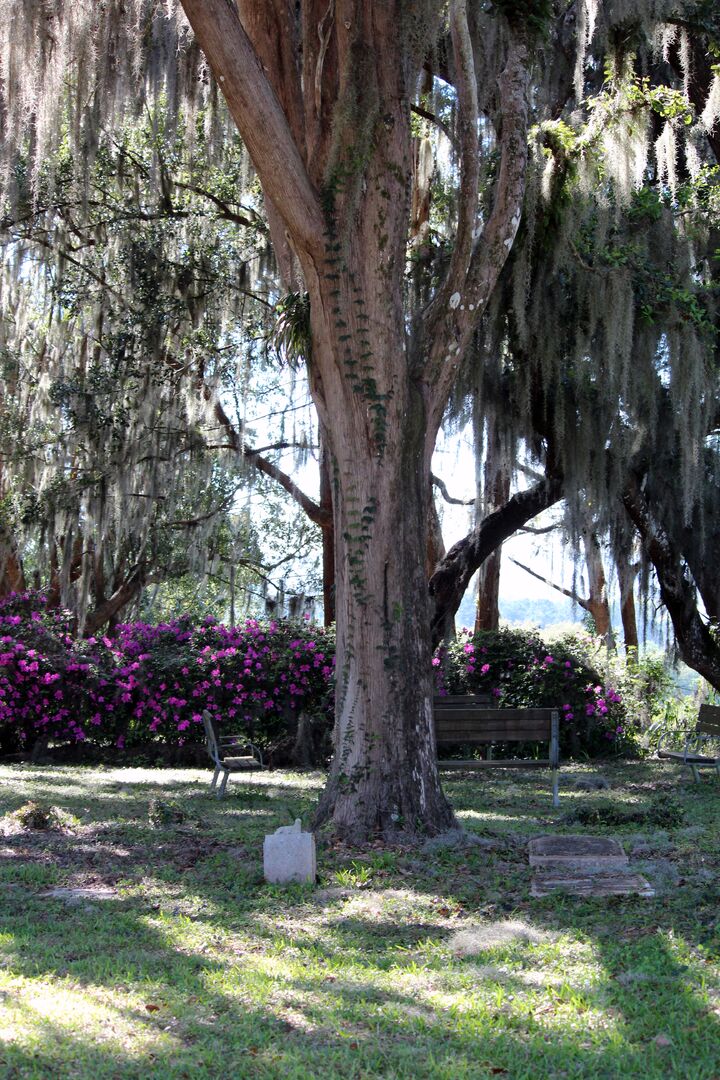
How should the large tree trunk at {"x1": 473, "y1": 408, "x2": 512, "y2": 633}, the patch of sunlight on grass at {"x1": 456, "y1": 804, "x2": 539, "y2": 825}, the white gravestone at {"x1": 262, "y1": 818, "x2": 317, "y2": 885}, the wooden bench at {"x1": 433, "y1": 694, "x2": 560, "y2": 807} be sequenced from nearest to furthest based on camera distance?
the white gravestone at {"x1": 262, "y1": 818, "x2": 317, "y2": 885} < the patch of sunlight on grass at {"x1": 456, "y1": 804, "x2": 539, "y2": 825} < the wooden bench at {"x1": 433, "y1": 694, "x2": 560, "y2": 807} < the large tree trunk at {"x1": 473, "y1": 408, "x2": 512, "y2": 633}

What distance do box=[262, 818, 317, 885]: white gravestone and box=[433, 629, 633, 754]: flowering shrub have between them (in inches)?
259

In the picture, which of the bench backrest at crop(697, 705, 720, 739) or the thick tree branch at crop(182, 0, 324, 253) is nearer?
the thick tree branch at crop(182, 0, 324, 253)

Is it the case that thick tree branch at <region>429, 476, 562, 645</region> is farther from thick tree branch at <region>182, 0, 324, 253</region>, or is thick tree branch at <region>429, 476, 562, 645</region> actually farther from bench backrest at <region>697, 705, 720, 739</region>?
thick tree branch at <region>182, 0, 324, 253</region>

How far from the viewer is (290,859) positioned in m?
4.98

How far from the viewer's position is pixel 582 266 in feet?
28.2

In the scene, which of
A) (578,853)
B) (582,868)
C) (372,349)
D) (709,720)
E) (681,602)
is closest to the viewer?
(582,868)

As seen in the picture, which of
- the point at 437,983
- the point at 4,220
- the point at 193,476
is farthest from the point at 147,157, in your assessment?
the point at 437,983

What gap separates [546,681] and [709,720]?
8.12 feet

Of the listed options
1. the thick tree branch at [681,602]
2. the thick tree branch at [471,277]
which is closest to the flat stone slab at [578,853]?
the thick tree branch at [471,277]

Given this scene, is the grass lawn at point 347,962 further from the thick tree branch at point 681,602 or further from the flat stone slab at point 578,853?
the thick tree branch at point 681,602

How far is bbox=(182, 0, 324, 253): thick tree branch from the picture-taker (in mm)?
5867

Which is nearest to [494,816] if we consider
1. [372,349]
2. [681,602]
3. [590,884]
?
[590,884]

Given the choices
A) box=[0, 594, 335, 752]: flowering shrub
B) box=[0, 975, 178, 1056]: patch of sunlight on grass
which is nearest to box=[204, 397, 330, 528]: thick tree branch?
box=[0, 594, 335, 752]: flowering shrub

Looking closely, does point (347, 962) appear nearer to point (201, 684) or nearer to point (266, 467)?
point (201, 684)
